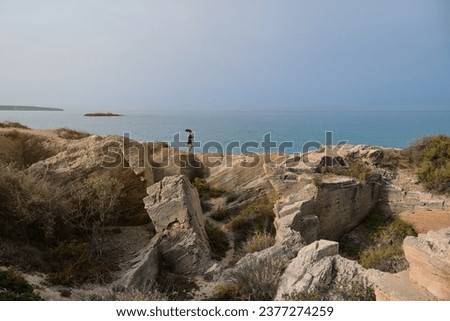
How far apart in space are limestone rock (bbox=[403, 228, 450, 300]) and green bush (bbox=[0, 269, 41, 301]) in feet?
19.6

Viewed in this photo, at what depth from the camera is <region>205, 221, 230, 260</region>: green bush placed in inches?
409

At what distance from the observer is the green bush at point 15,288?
6164mm

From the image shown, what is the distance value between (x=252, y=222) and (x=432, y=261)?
732 centimetres

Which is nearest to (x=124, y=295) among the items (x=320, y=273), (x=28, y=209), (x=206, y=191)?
(x=320, y=273)

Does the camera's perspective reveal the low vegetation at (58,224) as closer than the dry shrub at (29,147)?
Yes

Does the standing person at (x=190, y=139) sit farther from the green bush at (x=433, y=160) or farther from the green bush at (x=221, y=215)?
the green bush at (x=433, y=160)

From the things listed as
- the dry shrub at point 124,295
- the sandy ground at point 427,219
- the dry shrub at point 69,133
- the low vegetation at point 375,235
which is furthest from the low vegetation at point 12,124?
the sandy ground at point 427,219

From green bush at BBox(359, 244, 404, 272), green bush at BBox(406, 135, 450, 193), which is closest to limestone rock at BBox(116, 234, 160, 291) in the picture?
green bush at BBox(359, 244, 404, 272)

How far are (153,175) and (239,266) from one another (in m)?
5.90

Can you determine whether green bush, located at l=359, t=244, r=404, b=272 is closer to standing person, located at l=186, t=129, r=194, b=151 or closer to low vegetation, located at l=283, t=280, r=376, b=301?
low vegetation, located at l=283, t=280, r=376, b=301

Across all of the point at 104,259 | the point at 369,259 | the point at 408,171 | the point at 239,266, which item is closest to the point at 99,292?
the point at 104,259

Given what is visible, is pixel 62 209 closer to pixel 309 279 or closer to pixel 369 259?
Result: pixel 309 279

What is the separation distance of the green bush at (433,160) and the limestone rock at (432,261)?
26.9 ft
